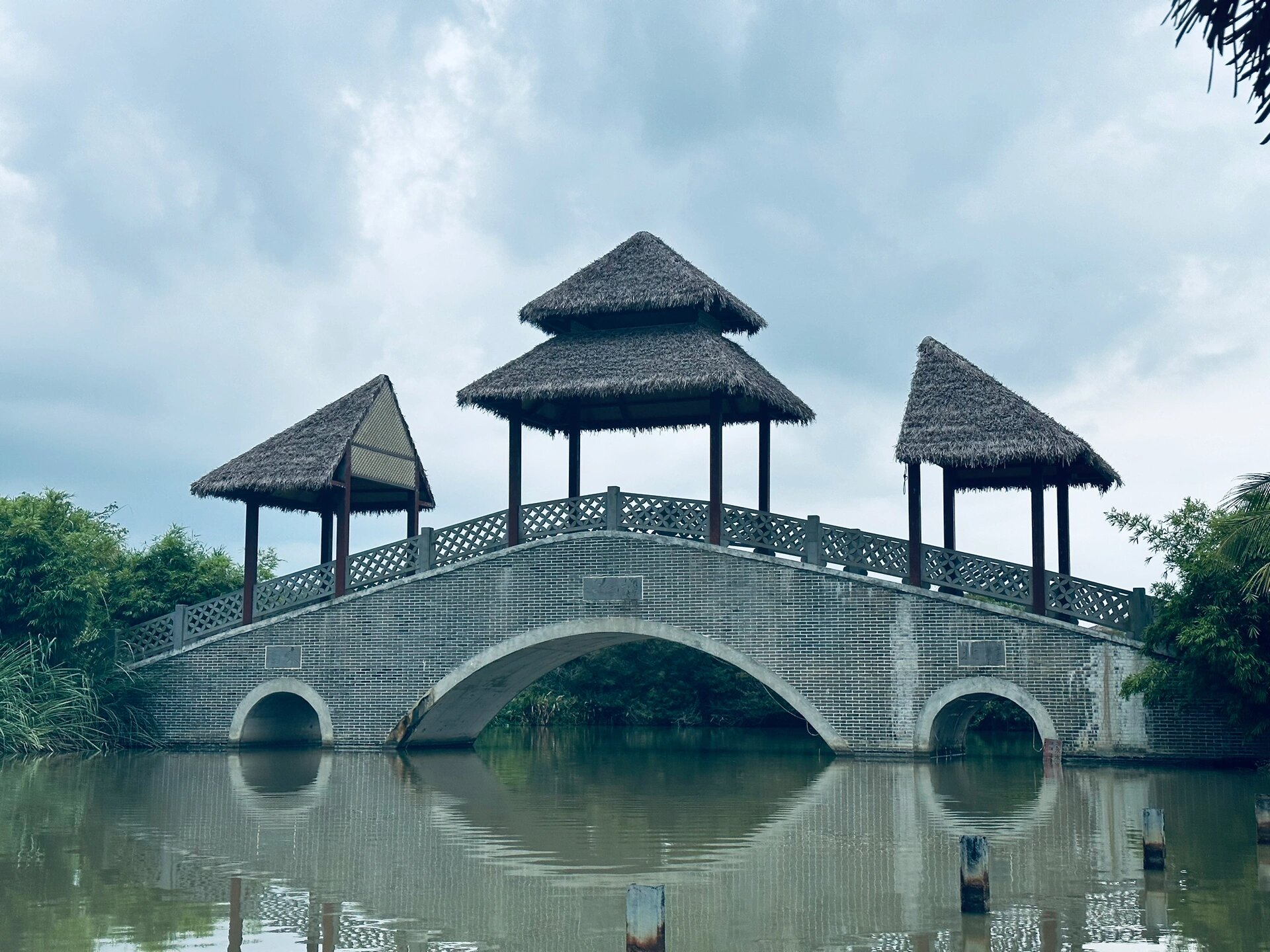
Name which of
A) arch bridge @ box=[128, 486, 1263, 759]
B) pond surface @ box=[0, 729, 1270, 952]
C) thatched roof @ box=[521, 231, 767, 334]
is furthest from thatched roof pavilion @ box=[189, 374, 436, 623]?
pond surface @ box=[0, 729, 1270, 952]

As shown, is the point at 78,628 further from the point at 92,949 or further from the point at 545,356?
the point at 92,949

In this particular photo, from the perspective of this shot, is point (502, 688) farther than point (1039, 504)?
Yes

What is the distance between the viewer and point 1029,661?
1788 centimetres

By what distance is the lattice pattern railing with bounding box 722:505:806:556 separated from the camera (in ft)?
63.6

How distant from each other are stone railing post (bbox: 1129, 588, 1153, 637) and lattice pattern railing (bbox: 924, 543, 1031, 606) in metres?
1.25

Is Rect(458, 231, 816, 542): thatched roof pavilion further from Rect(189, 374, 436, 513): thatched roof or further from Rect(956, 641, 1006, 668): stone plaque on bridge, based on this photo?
Rect(956, 641, 1006, 668): stone plaque on bridge

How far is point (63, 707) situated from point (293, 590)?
12.2ft

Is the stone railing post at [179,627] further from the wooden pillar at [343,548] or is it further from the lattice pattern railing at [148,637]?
the wooden pillar at [343,548]

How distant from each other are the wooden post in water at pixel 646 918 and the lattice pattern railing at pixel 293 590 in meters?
16.6

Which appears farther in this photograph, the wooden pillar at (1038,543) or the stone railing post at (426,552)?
the stone railing post at (426,552)

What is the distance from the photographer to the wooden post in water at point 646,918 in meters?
5.98

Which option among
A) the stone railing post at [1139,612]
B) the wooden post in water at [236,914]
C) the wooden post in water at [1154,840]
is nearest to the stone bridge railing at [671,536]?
the stone railing post at [1139,612]

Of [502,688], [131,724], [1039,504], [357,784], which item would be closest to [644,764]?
[502,688]

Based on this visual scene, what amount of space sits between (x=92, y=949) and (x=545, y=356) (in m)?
14.9
